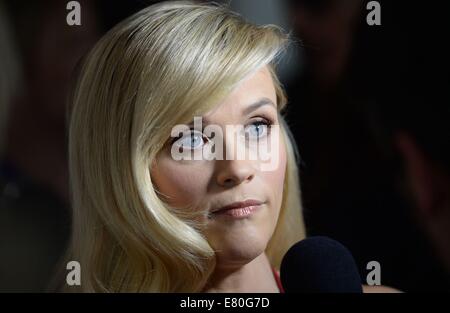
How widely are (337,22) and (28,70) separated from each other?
2.89 feet

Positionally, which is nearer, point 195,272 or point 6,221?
point 195,272

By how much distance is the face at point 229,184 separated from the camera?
1123 mm

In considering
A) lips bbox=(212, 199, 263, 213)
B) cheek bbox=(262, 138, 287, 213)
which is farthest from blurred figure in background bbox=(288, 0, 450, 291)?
lips bbox=(212, 199, 263, 213)

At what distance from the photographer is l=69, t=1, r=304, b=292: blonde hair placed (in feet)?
3.74

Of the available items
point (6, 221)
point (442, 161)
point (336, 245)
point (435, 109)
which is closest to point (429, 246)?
point (442, 161)

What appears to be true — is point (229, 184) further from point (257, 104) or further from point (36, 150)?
point (36, 150)

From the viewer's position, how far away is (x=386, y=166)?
5.70 feet

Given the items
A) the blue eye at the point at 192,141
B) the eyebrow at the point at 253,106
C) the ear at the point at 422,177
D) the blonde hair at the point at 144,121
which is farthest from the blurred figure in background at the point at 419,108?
the blue eye at the point at 192,141

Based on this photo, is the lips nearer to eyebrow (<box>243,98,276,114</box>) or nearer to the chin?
the chin

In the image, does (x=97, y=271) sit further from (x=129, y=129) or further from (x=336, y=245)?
(x=336, y=245)

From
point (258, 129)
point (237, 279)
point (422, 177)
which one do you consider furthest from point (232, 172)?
point (422, 177)

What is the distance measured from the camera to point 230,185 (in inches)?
44.1

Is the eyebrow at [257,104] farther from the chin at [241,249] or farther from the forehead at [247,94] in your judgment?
the chin at [241,249]

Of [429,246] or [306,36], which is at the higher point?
[306,36]
